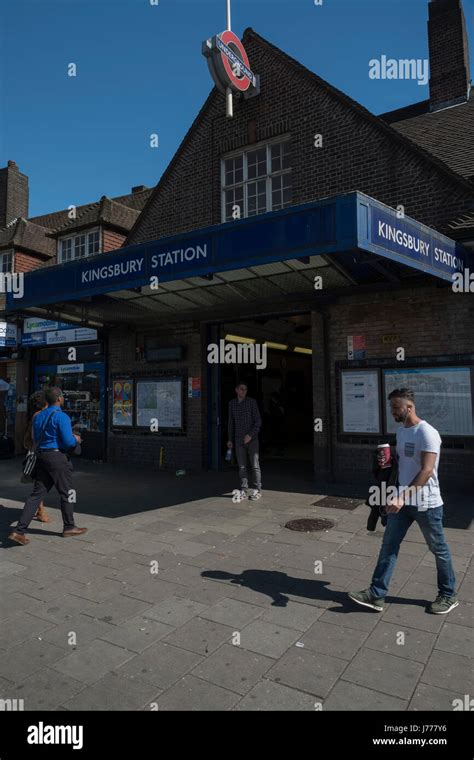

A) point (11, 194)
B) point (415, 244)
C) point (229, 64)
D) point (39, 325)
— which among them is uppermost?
point (11, 194)

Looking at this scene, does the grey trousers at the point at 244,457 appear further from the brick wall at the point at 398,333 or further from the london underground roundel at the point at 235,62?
the london underground roundel at the point at 235,62

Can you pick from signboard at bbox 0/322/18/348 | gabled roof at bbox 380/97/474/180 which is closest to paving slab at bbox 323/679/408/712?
gabled roof at bbox 380/97/474/180

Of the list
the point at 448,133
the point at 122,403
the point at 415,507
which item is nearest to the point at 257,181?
the point at 448,133

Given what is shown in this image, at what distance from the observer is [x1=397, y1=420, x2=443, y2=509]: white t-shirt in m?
4.10

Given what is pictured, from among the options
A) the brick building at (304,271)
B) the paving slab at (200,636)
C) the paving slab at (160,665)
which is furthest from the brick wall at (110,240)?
the paving slab at (160,665)

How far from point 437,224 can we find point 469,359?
250 centimetres

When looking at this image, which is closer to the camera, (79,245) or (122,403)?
(122,403)

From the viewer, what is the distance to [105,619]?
418 centimetres

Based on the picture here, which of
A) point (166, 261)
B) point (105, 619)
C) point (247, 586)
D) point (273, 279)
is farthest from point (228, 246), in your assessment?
point (105, 619)

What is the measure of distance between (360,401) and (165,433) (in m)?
5.20

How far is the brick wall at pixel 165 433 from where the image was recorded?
11.8m

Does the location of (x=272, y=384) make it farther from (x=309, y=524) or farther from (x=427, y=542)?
(x=427, y=542)

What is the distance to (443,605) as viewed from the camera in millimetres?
4160
